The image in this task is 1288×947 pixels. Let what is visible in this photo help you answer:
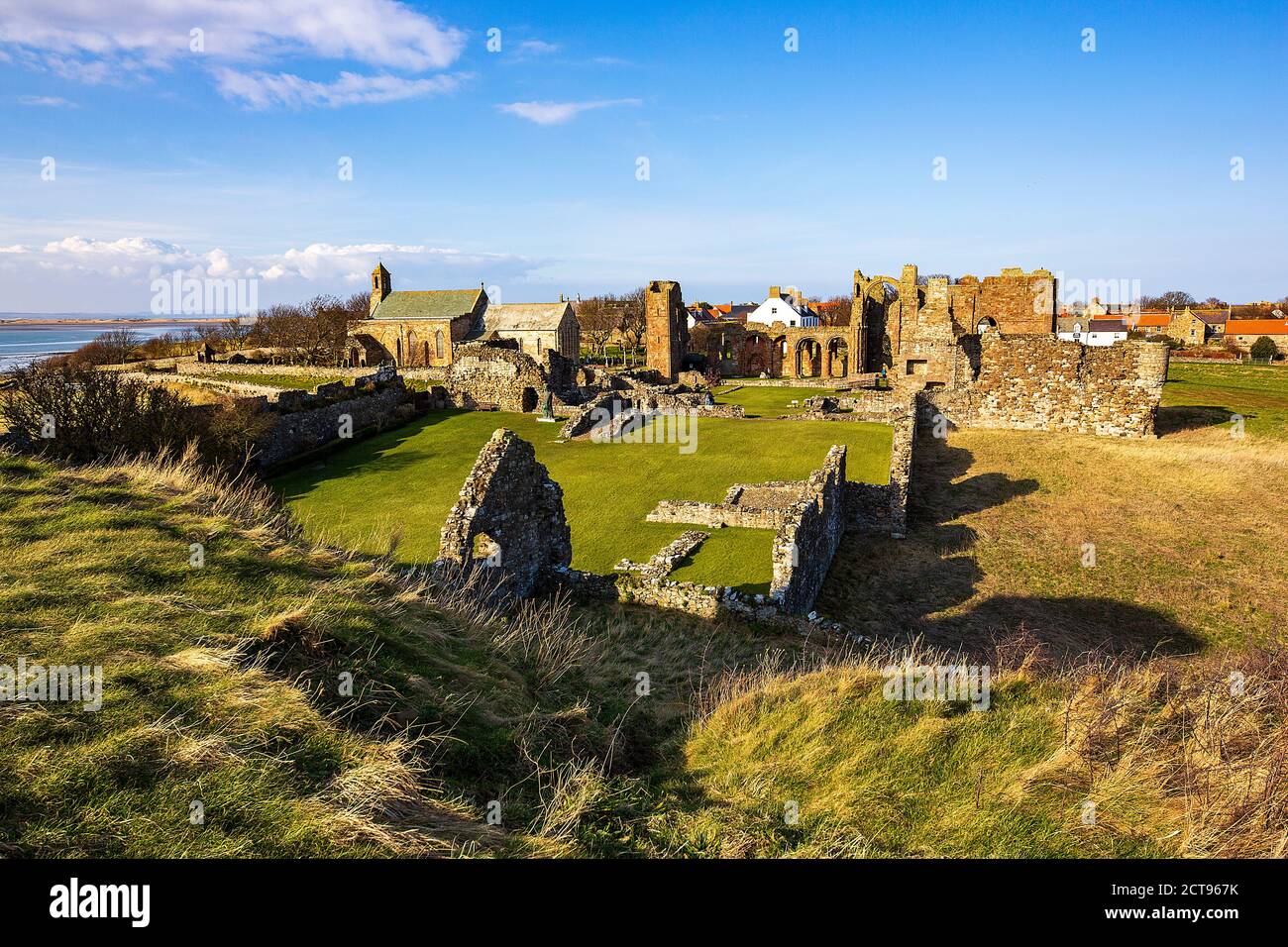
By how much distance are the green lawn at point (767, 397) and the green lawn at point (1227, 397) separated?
18.6 metres

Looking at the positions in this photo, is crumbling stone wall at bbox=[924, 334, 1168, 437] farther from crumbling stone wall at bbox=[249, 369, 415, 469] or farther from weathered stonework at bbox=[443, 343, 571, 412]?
crumbling stone wall at bbox=[249, 369, 415, 469]

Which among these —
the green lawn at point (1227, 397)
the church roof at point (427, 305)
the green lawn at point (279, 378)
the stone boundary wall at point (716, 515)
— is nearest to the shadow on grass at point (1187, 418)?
the green lawn at point (1227, 397)

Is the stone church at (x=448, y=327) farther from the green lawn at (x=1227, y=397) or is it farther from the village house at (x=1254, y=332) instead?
the village house at (x=1254, y=332)

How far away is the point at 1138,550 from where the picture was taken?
16.1 meters

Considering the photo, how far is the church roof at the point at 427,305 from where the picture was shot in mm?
67125

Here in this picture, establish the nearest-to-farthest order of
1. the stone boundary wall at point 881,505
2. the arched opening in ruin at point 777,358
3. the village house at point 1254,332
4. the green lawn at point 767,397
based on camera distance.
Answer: the stone boundary wall at point 881,505 → the green lawn at point 767,397 → the arched opening in ruin at point 777,358 → the village house at point 1254,332

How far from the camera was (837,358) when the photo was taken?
65812 mm

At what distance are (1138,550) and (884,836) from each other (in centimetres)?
1499

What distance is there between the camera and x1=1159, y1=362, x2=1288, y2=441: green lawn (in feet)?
91.1

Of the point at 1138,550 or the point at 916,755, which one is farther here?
the point at 1138,550
